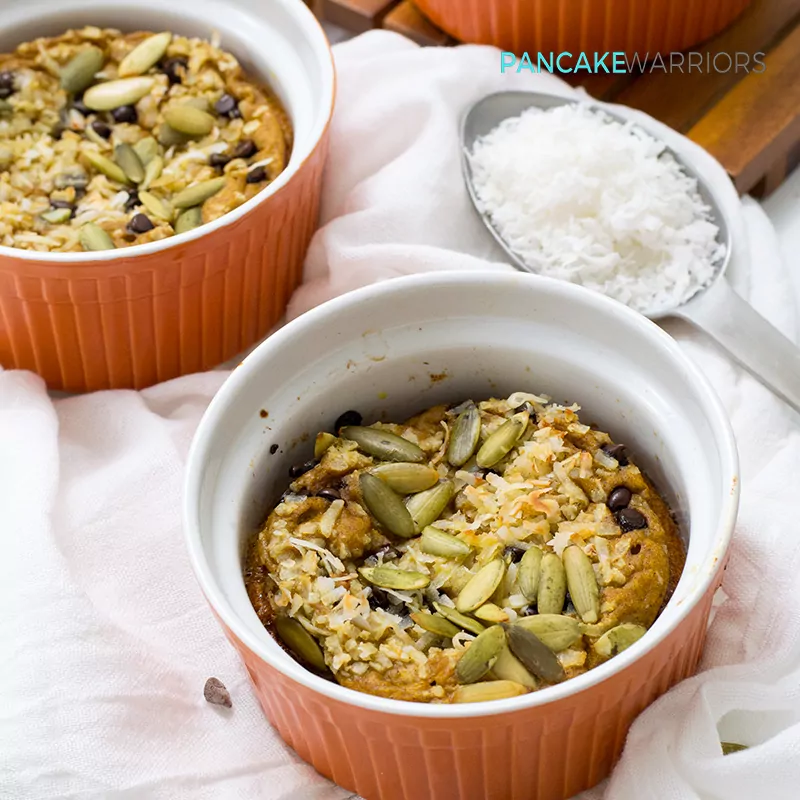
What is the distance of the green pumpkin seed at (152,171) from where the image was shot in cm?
182

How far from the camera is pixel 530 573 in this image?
138 cm

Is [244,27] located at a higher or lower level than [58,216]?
higher

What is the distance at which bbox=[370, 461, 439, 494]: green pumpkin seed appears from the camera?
4.85 feet

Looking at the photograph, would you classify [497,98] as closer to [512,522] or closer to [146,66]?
[146,66]

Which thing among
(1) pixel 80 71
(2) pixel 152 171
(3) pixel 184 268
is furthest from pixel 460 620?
(1) pixel 80 71

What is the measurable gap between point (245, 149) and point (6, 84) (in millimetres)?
369

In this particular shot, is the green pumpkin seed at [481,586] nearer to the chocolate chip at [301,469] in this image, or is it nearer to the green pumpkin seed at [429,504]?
the green pumpkin seed at [429,504]

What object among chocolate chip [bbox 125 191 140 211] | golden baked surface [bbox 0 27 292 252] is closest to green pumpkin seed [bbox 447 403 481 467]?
golden baked surface [bbox 0 27 292 252]

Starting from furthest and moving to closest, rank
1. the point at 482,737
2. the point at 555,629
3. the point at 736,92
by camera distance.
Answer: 1. the point at 736,92
2. the point at 555,629
3. the point at 482,737

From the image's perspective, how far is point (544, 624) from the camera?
1336mm

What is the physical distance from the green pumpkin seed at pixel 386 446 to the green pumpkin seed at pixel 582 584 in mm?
227

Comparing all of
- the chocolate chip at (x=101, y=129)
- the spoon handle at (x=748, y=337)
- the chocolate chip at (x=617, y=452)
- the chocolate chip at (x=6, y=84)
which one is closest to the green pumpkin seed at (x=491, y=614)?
the chocolate chip at (x=617, y=452)

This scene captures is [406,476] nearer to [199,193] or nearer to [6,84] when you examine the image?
[199,193]

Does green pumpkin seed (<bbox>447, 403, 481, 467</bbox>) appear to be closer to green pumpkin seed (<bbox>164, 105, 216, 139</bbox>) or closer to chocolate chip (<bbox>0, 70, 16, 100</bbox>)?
green pumpkin seed (<bbox>164, 105, 216, 139</bbox>)
